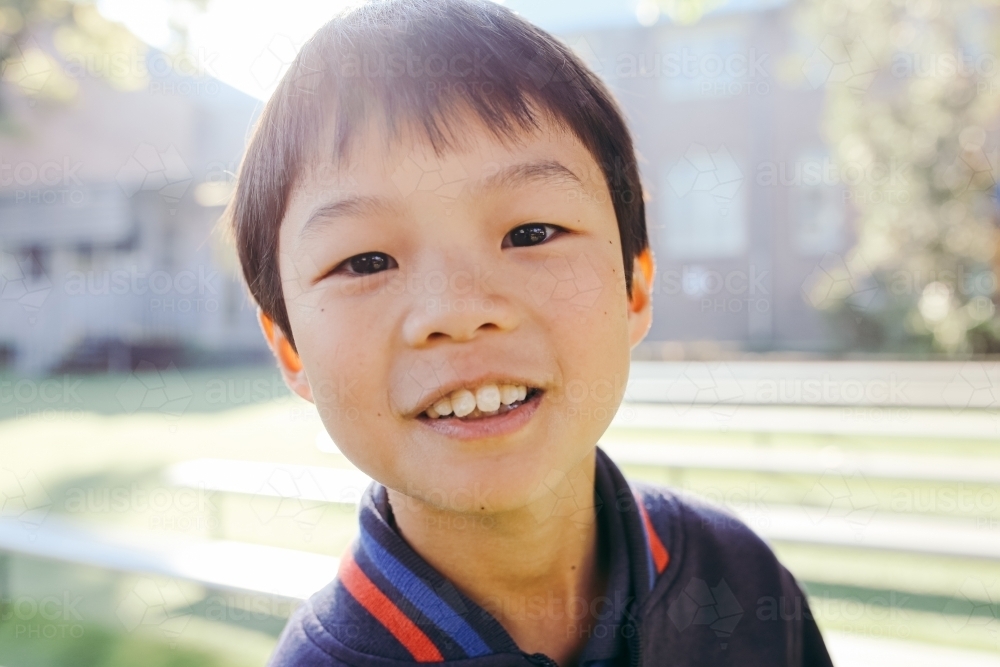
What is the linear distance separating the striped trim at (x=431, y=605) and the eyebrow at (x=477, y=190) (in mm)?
397

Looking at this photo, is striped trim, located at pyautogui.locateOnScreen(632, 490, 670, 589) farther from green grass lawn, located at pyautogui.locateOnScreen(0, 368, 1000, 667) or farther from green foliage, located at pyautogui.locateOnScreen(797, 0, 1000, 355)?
green foliage, located at pyautogui.locateOnScreen(797, 0, 1000, 355)

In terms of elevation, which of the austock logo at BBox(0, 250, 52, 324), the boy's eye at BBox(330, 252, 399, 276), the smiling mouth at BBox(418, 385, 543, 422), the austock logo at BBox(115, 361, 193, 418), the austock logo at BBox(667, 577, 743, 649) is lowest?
the austock logo at BBox(115, 361, 193, 418)

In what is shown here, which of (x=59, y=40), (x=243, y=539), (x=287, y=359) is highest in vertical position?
(x=59, y=40)

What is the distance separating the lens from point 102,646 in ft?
8.02

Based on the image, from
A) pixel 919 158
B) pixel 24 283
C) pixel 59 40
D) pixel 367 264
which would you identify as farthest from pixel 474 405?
pixel 24 283

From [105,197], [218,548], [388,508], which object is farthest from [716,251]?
[388,508]

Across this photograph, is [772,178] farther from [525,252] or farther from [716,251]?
[525,252]

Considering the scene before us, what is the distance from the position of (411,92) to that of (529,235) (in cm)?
20

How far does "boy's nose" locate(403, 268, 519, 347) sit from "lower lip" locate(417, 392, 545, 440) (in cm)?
8

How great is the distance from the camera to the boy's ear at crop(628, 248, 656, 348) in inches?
41.1

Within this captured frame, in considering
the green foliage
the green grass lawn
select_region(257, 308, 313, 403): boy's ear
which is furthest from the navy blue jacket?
the green foliage

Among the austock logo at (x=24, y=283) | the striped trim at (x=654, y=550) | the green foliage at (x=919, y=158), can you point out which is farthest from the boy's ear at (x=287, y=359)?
the austock logo at (x=24, y=283)

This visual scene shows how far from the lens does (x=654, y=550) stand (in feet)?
3.36

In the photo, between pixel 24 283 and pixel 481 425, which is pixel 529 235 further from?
pixel 24 283
